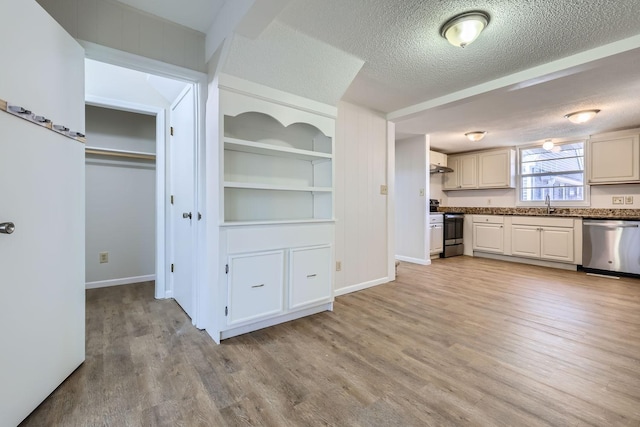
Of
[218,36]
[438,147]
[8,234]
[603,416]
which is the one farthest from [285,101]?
[438,147]

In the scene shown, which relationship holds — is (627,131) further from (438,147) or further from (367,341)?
(367,341)

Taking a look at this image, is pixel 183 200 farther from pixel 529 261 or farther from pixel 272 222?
pixel 529 261

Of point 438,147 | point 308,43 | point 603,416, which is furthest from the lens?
point 438,147

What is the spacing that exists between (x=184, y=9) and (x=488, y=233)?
5511 millimetres

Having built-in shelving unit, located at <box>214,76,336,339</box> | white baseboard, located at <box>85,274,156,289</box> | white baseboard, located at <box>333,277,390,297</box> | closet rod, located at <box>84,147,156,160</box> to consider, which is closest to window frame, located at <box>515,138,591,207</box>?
white baseboard, located at <box>333,277,390,297</box>

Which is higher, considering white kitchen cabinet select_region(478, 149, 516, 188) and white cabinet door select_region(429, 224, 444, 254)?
white kitchen cabinet select_region(478, 149, 516, 188)

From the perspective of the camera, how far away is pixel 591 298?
9.75 ft

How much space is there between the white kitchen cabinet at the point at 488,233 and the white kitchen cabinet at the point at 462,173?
788 mm

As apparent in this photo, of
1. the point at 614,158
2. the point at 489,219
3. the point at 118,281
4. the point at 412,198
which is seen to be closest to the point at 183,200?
the point at 118,281

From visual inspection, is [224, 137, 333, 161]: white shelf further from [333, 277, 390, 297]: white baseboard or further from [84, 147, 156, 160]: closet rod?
[84, 147, 156, 160]: closet rod

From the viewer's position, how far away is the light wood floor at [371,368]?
1306 mm

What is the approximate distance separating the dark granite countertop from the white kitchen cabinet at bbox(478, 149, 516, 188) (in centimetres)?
49

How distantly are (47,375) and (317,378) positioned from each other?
1.35m

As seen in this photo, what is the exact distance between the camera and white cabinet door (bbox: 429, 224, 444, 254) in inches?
197
